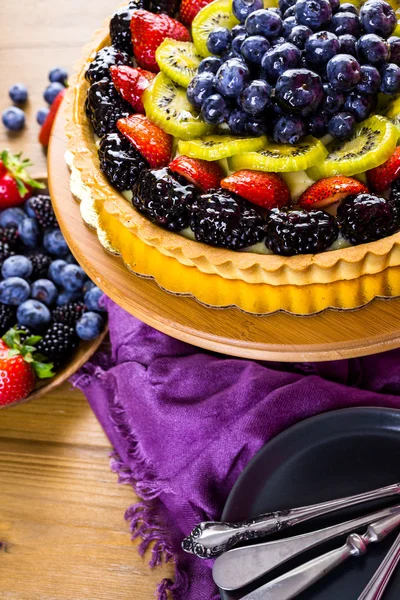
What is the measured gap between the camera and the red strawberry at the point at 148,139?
1.49 metres

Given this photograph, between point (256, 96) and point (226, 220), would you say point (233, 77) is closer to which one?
point (256, 96)

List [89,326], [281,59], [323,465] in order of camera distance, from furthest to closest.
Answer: [89,326]
[323,465]
[281,59]

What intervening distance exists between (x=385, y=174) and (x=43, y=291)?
37.2 inches

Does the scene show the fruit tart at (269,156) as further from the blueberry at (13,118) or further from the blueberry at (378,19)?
the blueberry at (13,118)


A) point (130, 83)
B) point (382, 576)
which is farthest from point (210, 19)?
point (382, 576)

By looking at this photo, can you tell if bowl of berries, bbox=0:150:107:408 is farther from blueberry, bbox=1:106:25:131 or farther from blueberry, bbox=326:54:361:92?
blueberry, bbox=326:54:361:92

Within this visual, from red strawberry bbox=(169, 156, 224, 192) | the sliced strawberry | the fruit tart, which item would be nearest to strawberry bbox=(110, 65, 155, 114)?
the fruit tart

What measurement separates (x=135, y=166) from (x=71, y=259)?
0.57 m

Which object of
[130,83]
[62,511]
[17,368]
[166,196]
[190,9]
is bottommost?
[62,511]

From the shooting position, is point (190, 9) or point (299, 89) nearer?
point (299, 89)

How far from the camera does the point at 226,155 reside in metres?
1.39

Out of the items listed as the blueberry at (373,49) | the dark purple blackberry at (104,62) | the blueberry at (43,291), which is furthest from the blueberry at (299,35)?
the blueberry at (43,291)

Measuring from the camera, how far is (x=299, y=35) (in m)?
1.38

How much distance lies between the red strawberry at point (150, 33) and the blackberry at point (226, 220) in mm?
489
